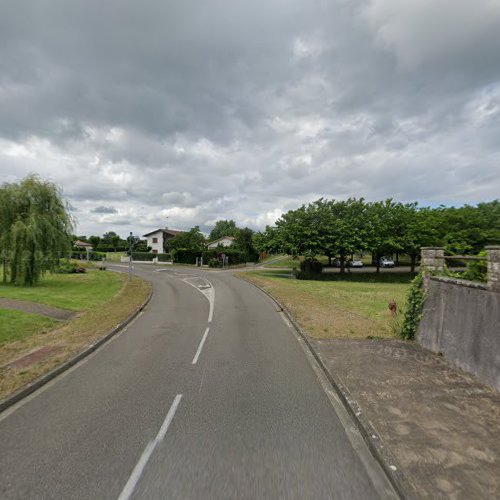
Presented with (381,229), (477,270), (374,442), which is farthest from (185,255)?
(374,442)

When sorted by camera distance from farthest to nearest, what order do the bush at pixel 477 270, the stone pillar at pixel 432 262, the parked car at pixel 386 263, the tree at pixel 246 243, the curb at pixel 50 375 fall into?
the tree at pixel 246 243, the parked car at pixel 386 263, the stone pillar at pixel 432 262, the bush at pixel 477 270, the curb at pixel 50 375

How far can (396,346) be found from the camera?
892 cm

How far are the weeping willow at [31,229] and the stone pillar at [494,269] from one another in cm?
2705

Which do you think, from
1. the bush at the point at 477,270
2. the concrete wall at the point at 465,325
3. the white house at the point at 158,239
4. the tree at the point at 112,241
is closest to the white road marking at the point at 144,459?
the concrete wall at the point at 465,325

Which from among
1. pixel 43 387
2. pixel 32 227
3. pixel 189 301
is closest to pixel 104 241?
pixel 32 227

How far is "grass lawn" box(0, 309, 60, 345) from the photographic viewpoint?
10.1 metres

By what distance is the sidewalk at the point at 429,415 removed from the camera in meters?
3.60

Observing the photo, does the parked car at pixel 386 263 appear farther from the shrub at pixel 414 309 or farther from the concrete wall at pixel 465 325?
the concrete wall at pixel 465 325

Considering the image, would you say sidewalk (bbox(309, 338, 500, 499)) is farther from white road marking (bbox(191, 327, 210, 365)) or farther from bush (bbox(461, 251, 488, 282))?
white road marking (bbox(191, 327, 210, 365))

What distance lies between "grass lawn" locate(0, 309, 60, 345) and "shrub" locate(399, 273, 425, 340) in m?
13.5

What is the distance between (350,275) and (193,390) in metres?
34.2

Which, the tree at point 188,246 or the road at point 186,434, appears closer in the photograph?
the road at point 186,434

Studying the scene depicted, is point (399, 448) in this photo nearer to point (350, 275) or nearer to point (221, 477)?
point (221, 477)

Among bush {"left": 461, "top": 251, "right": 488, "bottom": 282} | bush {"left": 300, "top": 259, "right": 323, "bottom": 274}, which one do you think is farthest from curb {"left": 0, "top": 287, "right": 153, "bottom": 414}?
bush {"left": 300, "top": 259, "right": 323, "bottom": 274}
